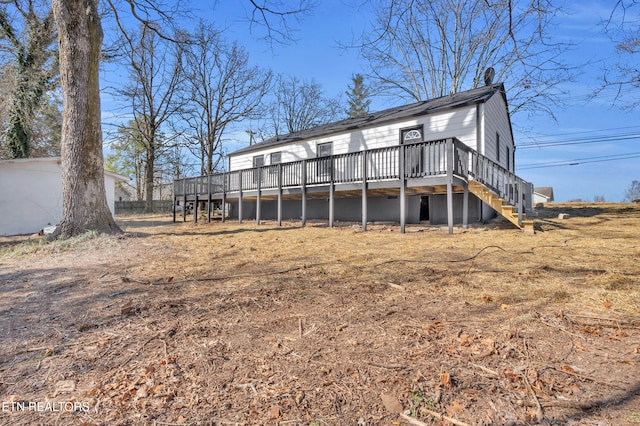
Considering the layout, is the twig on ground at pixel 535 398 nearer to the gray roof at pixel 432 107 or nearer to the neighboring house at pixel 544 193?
the gray roof at pixel 432 107

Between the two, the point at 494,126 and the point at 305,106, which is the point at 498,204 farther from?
the point at 305,106

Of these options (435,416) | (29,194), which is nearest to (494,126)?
(435,416)

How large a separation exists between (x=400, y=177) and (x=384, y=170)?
1.11 m

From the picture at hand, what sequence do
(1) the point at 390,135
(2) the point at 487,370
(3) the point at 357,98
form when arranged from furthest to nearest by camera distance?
(3) the point at 357,98 → (1) the point at 390,135 → (2) the point at 487,370

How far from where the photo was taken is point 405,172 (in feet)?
28.4

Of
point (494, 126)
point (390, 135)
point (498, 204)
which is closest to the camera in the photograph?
point (498, 204)

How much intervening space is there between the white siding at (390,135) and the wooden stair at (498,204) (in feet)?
6.83

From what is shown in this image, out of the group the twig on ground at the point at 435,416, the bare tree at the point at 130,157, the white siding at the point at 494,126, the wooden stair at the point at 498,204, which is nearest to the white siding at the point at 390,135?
the white siding at the point at 494,126

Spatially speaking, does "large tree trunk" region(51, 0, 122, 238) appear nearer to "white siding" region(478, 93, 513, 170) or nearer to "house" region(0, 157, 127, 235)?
"house" region(0, 157, 127, 235)

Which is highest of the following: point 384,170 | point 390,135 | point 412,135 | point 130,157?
point 130,157

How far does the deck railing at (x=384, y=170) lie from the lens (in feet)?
26.9

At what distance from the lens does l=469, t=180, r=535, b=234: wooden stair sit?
7411mm

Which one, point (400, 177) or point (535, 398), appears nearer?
point (535, 398)

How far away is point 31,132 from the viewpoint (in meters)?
15.7
